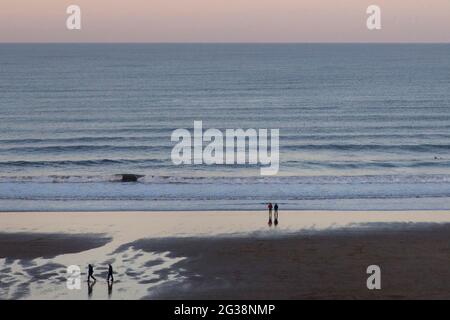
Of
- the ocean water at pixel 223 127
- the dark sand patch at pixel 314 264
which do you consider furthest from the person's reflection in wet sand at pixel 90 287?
the ocean water at pixel 223 127

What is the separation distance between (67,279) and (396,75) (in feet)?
327

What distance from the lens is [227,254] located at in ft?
85.6

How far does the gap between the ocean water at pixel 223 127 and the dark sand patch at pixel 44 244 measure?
18.0 feet

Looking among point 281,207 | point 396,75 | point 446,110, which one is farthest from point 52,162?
point 396,75

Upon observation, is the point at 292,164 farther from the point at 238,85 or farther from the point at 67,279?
the point at 238,85

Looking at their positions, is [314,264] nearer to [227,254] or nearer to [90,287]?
[227,254]

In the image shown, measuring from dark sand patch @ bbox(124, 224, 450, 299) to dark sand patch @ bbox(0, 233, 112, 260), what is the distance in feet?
6.22

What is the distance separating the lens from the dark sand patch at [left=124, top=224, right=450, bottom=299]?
21.9 meters

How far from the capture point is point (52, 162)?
46531mm

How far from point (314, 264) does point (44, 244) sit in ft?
34.5

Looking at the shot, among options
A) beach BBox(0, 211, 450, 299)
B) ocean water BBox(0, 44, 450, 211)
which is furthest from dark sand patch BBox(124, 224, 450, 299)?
ocean water BBox(0, 44, 450, 211)

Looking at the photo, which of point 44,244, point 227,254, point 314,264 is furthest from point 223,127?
point 314,264
